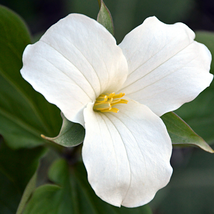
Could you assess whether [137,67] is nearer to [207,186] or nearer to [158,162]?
[158,162]

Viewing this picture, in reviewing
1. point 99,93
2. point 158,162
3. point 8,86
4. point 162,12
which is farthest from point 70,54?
point 162,12

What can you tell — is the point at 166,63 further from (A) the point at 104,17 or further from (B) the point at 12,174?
(B) the point at 12,174

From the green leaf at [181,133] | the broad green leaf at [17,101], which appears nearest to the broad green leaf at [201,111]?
the green leaf at [181,133]

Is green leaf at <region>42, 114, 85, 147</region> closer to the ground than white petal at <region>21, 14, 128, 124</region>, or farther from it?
closer to the ground

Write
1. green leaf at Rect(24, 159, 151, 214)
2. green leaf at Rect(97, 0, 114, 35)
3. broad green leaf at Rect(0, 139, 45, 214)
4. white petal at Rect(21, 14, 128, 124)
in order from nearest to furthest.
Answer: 1. white petal at Rect(21, 14, 128, 124)
2. green leaf at Rect(97, 0, 114, 35)
3. green leaf at Rect(24, 159, 151, 214)
4. broad green leaf at Rect(0, 139, 45, 214)

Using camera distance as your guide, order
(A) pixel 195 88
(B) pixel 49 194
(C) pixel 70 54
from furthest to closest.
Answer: (B) pixel 49 194 → (A) pixel 195 88 → (C) pixel 70 54

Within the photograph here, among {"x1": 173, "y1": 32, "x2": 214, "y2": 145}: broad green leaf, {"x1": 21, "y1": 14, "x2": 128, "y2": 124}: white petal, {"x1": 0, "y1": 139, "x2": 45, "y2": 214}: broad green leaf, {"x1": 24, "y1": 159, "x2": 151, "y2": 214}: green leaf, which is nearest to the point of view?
{"x1": 21, "y1": 14, "x2": 128, "y2": 124}: white petal

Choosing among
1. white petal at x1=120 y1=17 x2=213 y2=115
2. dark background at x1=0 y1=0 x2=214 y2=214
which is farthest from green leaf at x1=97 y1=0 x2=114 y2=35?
dark background at x1=0 y1=0 x2=214 y2=214

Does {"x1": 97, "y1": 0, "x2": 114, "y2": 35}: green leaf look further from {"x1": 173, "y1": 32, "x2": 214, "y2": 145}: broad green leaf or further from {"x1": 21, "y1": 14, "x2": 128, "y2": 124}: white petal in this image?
{"x1": 173, "y1": 32, "x2": 214, "y2": 145}: broad green leaf
